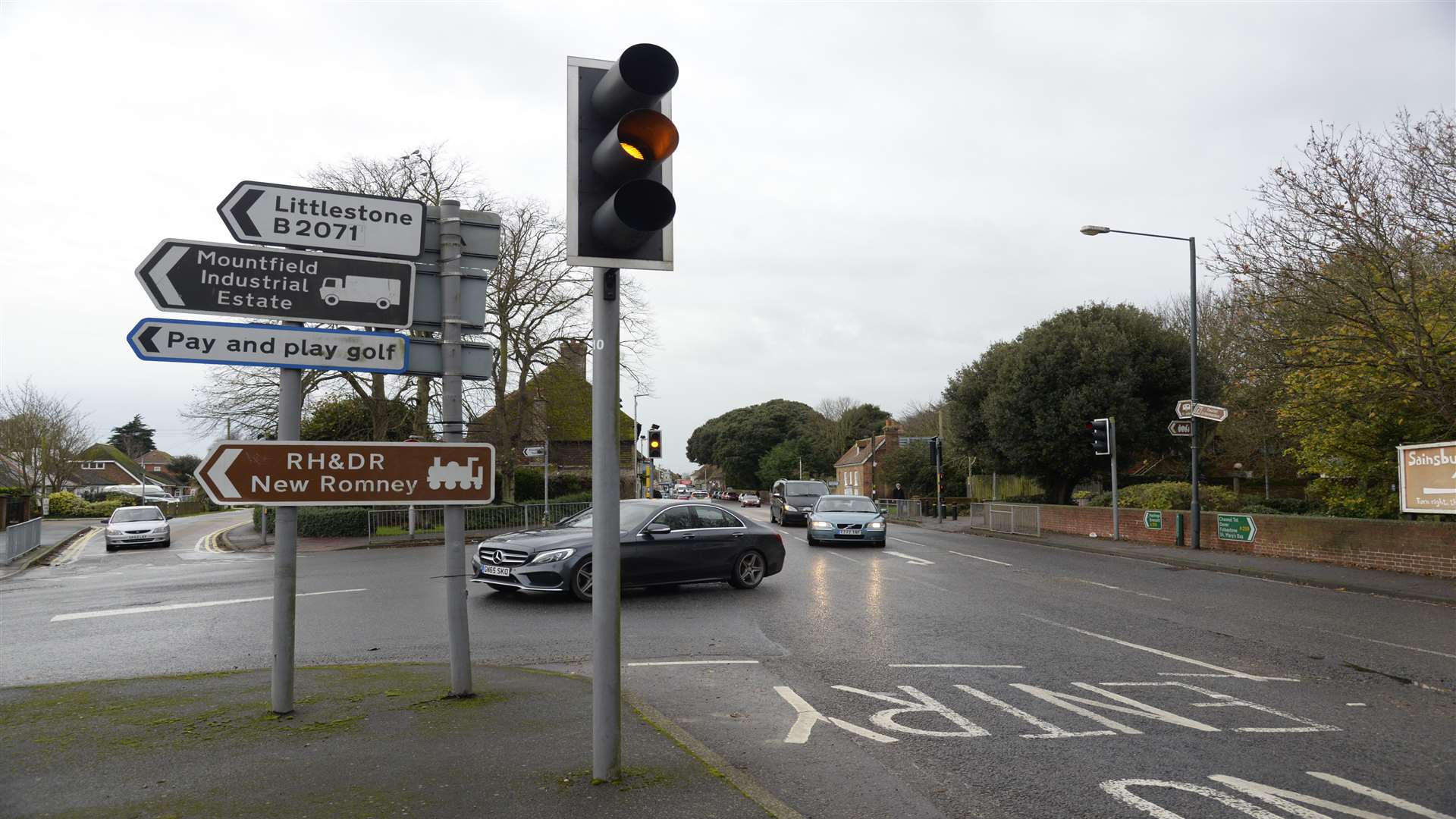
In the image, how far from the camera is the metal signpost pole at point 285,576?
5.32 m

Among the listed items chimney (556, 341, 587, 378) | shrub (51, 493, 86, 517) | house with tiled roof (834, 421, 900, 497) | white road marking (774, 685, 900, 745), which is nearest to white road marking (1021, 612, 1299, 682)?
white road marking (774, 685, 900, 745)

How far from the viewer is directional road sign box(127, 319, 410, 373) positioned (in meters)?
4.95

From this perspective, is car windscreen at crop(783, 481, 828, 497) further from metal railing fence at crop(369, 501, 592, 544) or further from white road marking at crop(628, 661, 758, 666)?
white road marking at crop(628, 661, 758, 666)

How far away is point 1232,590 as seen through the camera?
1395 cm

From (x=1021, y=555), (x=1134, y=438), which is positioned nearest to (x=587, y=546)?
(x=1021, y=555)

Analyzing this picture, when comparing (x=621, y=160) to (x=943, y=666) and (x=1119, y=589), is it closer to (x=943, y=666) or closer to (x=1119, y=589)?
(x=943, y=666)

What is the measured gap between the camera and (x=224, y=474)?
191 inches

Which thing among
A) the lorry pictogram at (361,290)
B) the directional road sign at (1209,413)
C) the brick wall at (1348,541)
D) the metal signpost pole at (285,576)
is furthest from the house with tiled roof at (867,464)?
the metal signpost pole at (285,576)

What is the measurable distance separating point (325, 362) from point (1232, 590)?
45.0 feet

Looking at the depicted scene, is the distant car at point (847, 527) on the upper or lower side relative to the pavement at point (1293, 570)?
upper

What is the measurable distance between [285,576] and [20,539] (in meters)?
22.6

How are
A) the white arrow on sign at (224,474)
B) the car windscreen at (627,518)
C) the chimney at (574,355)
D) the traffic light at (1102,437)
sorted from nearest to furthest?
the white arrow on sign at (224,474)
the car windscreen at (627,518)
the traffic light at (1102,437)
the chimney at (574,355)

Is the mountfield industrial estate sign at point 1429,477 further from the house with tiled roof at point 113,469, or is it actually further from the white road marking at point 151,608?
the house with tiled roof at point 113,469

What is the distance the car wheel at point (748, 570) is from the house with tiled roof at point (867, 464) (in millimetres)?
54045
